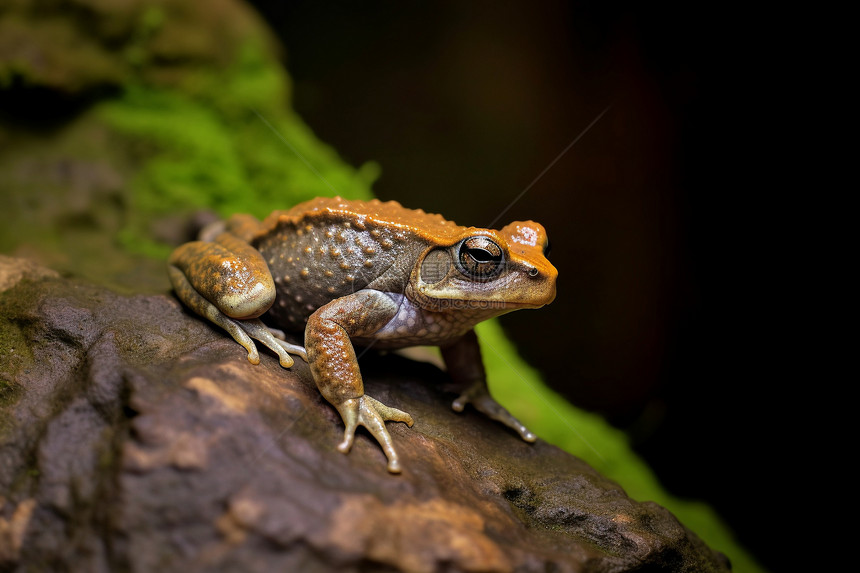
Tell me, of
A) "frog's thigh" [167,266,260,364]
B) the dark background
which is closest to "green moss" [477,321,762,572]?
the dark background

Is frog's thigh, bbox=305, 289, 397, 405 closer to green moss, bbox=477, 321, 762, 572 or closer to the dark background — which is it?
the dark background

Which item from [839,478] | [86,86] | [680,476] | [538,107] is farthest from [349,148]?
[839,478]

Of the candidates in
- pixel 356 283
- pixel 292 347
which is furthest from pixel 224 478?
pixel 356 283

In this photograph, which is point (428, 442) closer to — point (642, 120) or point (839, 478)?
point (642, 120)

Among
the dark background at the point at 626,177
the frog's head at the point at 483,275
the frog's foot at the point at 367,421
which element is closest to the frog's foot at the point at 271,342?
the frog's foot at the point at 367,421

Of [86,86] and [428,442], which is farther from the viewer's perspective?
[86,86]

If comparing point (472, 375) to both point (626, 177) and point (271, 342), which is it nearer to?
point (271, 342)

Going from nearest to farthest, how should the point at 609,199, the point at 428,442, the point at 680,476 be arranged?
the point at 428,442, the point at 609,199, the point at 680,476
